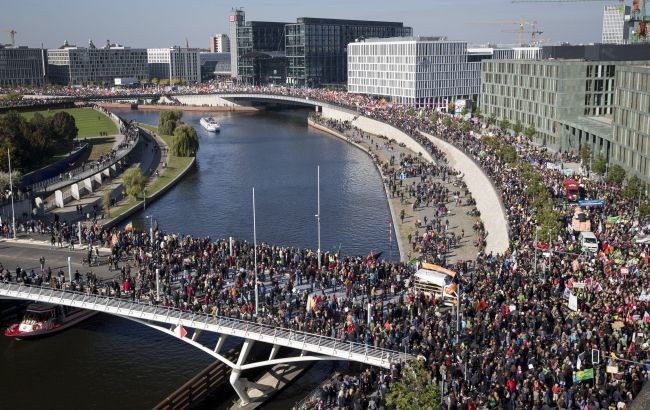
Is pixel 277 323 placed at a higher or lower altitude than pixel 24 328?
higher

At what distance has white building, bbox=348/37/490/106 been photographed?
126438 mm

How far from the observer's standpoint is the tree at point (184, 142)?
8482cm

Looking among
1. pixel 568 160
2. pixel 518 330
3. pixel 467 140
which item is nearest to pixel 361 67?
pixel 467 140

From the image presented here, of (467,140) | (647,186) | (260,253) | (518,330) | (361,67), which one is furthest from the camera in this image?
(361,67)

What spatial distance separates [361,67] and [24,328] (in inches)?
4644

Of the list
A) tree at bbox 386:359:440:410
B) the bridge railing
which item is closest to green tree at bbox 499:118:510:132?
the bridge railing

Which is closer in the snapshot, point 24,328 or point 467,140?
point 24,328

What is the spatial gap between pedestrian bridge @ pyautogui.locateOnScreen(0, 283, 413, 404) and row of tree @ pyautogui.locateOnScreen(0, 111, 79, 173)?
106 feet

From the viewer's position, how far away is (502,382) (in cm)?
2217

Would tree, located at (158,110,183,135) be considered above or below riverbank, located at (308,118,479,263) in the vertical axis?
above

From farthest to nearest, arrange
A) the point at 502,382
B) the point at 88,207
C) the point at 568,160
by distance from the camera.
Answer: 1. the point at 568,160
2. the point at 88,207
3. the point at 502,382

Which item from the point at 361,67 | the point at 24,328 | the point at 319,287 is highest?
the point at 361,67

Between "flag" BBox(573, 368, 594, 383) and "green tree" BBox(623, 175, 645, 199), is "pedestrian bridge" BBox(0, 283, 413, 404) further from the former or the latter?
"green tree" BBox(623, 175, 645, 199)

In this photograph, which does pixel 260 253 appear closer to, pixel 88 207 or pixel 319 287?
pixel 319 287
